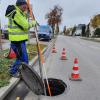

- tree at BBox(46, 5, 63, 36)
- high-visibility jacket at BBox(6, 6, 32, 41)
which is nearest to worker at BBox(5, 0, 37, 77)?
high-visibility jacket at BBox(6, 6, 32, 41)

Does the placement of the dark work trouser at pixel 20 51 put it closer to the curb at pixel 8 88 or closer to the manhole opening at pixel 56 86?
the curb at pixel 8 88

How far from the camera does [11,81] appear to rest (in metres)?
7.51

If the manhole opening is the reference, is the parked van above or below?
below

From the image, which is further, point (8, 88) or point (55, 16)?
point (55, 16)

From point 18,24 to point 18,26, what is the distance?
0.08 metres

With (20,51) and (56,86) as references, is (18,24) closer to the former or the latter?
(20,51)

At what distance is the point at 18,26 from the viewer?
26.2ft

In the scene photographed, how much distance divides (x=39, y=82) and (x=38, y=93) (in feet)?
0.80

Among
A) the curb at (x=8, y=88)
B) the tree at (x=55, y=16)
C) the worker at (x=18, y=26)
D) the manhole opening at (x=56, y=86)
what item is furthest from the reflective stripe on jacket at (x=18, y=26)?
the tree at (x=55, y=16)

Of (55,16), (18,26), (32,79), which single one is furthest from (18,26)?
(55,16)

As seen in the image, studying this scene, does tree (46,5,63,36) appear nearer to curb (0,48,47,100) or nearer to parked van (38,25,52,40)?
parked van (38,25,52,40)

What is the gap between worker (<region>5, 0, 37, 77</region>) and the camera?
7781 millimetres

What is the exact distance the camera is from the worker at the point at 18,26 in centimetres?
778

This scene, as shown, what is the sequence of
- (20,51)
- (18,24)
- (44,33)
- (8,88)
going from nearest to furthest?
(8,88) → (18,24) → (20,51) → (44,33)
